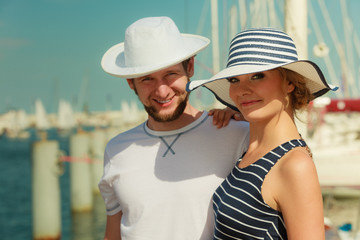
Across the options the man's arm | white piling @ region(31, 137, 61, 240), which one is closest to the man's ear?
the man's arm

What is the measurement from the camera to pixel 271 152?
5.87 ft

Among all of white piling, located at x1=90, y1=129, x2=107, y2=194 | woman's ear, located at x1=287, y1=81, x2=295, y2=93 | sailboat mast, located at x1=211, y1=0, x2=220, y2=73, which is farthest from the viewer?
white piling, located at x1=90, y1=129, x2=107, y2=194

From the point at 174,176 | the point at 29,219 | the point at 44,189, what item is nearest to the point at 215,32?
the point at 44,189

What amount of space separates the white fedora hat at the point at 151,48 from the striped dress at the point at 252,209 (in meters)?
0.78

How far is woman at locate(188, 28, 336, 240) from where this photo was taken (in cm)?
159

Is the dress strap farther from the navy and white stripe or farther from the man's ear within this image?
the man's ear

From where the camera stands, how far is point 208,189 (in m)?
2.28

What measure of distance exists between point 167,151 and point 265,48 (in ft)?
2.83

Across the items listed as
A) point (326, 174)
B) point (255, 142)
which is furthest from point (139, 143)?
point (326, 174)

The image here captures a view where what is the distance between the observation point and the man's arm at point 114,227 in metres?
2.68

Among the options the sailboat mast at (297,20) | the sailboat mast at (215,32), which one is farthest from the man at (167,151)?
the sailboat mast at (215,32)

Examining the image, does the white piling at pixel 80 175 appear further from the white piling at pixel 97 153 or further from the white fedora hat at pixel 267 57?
the white fedora hat at pixel 267 57

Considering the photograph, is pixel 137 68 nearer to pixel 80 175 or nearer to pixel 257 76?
pixel 257 76

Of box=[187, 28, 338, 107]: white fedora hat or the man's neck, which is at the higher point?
box=[187, 28, 338, 107]: white fedora hat
